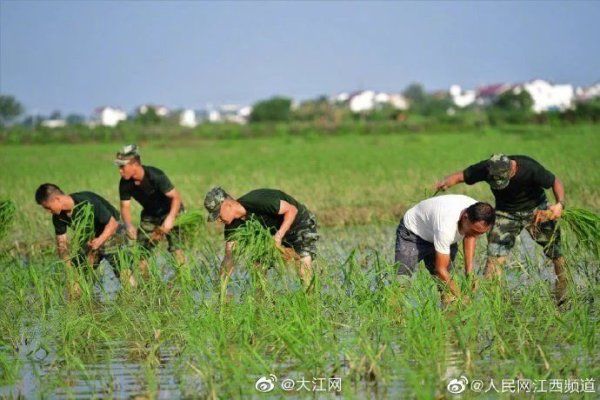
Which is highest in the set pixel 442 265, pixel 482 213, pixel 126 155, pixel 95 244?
pixel 126 155

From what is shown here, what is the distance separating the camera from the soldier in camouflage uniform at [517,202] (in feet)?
23.6

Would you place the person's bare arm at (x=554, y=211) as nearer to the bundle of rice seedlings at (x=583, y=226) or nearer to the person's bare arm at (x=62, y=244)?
the bundle of rice seedlings at (x=583, y=226)

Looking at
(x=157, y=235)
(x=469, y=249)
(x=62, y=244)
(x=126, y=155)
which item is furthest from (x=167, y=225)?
(x=469, y=249)

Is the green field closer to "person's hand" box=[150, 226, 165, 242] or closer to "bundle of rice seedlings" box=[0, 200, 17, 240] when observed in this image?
"person's hand" box=[150, 226, 165, 242]

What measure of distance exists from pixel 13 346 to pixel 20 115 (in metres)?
99.5

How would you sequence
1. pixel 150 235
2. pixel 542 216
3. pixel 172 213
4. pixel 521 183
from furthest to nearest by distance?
1. pixel 150 235
2. pixel 172 213
3. pixel 521 183
4. pixel 542 216

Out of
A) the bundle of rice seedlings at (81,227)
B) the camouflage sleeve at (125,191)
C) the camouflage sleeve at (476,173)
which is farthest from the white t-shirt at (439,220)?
the camouflage sleeve at (125,191)

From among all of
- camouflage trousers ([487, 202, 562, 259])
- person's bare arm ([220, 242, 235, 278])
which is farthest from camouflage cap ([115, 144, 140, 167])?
camouflage trousers ([487, 202, 562, 259])

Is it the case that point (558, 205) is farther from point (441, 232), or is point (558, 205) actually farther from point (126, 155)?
point (126, 155)

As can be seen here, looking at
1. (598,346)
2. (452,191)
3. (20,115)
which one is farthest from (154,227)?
(20,115)

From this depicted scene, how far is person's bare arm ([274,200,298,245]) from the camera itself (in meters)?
7.27

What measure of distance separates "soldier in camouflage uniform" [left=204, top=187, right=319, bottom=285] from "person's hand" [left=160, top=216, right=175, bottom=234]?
1196 mm

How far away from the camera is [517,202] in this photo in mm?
7531

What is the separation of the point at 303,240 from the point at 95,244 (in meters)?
1.72
